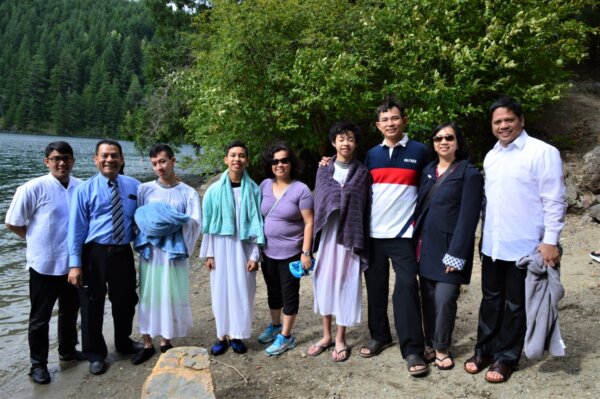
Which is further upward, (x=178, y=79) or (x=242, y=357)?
(x=178, y=79)

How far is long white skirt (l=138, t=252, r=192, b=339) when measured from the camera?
443 cm

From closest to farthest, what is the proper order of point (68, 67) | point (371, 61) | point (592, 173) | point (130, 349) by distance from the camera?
point (130, 349) → point (592, 173) → point (371, 61) → point (68, 67)

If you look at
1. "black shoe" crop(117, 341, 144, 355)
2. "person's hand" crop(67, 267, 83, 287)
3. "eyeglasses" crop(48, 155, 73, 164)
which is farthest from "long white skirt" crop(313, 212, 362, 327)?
"eyeglasses" crop(48, 155, 73, 164)

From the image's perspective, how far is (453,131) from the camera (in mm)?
3691

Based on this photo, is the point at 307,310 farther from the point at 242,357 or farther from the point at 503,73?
the point at 503,73

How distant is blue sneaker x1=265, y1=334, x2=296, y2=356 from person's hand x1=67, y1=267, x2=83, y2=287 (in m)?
1.86

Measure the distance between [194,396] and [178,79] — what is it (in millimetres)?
14419

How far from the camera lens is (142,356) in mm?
4648

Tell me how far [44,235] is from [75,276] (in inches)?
21.2

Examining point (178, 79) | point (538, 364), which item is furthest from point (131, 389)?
point (178, 79)

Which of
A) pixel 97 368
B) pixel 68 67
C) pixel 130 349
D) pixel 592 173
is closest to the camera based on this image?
pixel 97 368

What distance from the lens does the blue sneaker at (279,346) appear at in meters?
4.47

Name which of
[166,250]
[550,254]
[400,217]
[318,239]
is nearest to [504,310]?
[550,254]

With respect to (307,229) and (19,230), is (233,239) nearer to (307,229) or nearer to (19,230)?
(307,229)
